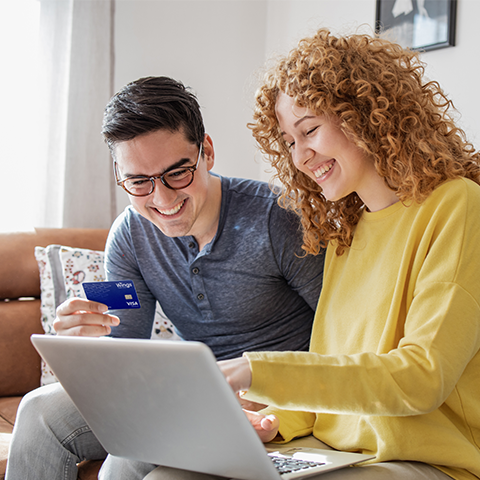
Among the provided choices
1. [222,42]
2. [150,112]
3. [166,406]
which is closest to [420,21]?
[222,42]

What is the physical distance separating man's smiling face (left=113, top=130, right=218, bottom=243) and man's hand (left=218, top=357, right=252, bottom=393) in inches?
20.8

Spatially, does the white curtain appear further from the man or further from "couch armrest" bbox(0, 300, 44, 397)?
the man

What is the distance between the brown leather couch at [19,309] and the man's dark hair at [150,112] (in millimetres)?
925

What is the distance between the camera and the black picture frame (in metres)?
1.91

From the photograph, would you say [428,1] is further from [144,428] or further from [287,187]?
[144,428]

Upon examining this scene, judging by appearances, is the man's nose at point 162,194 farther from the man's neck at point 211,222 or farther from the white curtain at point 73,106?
the white curtain at point 73,106

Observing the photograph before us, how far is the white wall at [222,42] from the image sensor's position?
250 cm

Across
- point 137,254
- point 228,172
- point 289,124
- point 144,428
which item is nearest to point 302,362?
point 144,428

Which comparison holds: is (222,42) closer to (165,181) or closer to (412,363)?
(165,181)

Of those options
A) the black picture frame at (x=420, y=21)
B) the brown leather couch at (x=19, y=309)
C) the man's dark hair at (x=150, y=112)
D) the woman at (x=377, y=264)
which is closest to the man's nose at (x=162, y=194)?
the man's dark hair at (x=150, y=112)

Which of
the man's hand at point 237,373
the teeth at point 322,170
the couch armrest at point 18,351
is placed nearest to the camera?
the man's hand at point 237,373

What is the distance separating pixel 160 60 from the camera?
8.63 feet

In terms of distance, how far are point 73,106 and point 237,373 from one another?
1921mm

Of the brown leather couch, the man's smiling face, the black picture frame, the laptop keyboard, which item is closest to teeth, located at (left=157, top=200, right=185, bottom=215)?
the man's smiling face
